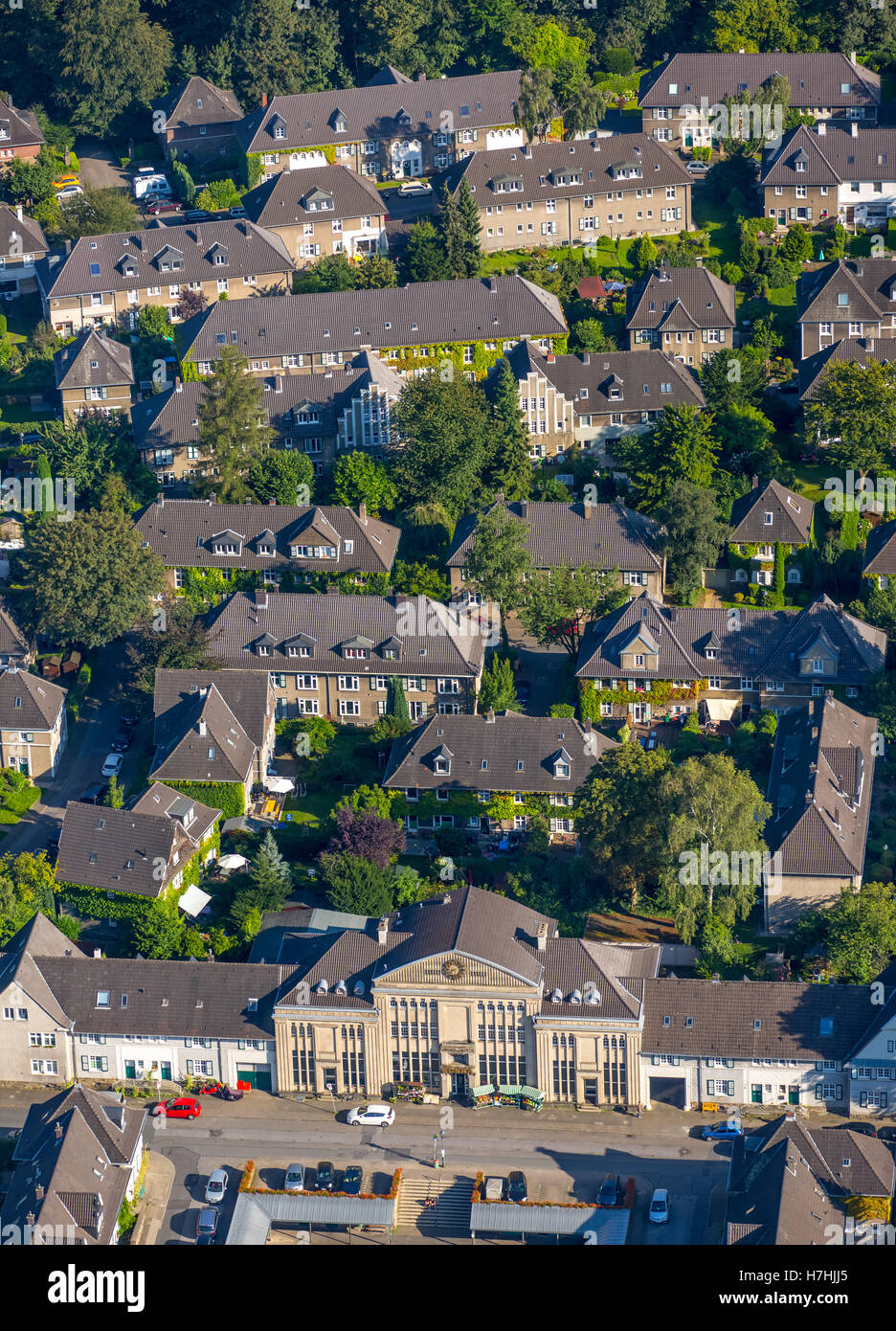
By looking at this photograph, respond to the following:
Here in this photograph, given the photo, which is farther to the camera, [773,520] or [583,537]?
[773,520]

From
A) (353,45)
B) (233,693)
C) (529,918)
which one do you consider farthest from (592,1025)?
(353,45)

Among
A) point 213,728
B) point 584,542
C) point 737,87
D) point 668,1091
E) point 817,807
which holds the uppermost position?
point 737,87

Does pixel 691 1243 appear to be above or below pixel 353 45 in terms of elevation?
below

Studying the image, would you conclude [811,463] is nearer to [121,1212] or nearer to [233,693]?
[233,693]

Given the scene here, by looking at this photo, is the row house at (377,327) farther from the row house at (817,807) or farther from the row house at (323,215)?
the row house at (817,807)

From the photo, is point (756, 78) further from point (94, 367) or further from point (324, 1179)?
point (324, 1179)

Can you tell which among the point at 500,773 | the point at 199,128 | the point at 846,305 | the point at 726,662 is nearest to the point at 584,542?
the point at 726,662
